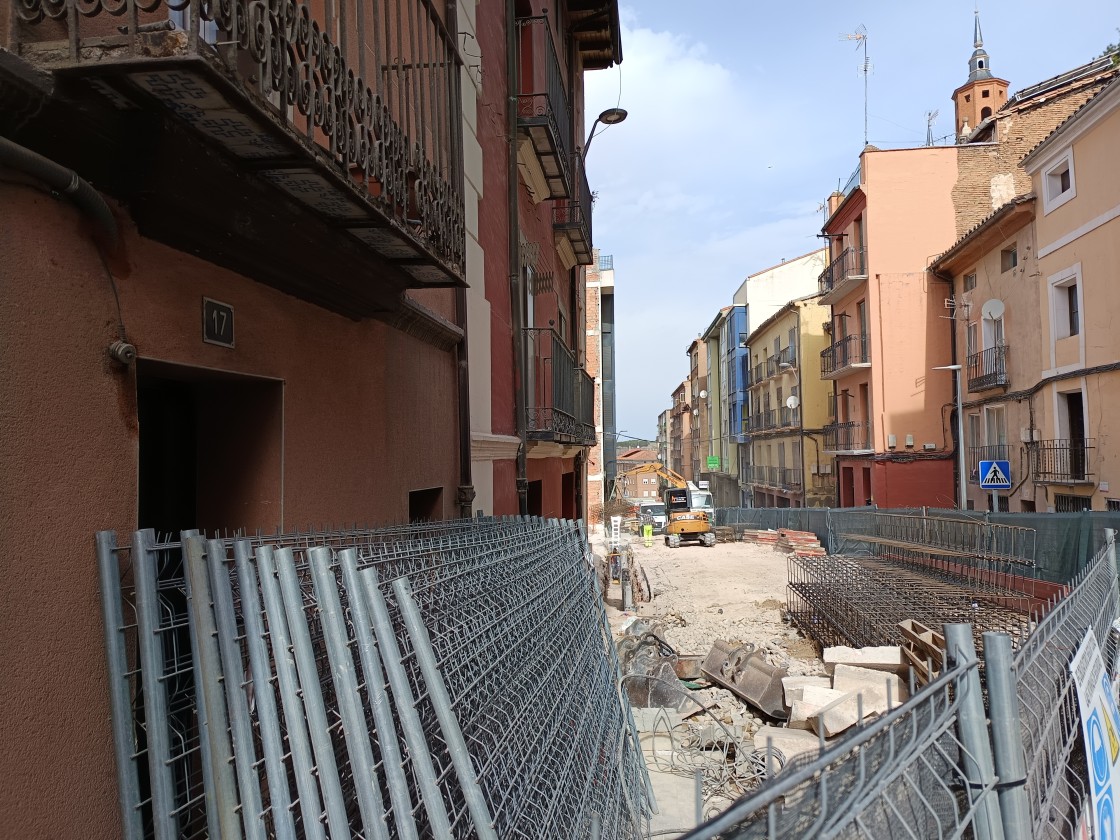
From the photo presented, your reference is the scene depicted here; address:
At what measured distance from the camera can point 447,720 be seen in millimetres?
1837

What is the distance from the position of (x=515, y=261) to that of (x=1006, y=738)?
7.21 meters

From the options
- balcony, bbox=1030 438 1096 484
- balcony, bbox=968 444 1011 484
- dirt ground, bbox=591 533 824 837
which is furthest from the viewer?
balcony, bbox=968 444 1011 484

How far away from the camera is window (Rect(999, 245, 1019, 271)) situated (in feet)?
65.7

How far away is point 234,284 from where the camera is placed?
314 cm

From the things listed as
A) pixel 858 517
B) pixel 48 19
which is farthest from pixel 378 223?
pixel 858 517

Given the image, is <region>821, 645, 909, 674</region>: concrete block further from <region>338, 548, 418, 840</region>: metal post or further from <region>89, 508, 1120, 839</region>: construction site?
<region>338, 548, 418, 840</region>: metal post

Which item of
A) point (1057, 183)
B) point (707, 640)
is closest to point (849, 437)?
point (1057, 183)

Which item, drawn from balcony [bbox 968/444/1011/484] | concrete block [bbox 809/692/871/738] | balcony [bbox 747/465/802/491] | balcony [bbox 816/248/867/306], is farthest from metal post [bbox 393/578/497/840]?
balcony [bbox 747/465/802/491]

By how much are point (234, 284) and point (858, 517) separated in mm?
20087

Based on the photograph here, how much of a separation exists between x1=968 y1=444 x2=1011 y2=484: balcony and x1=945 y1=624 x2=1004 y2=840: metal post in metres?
20.5

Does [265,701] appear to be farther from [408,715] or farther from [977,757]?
[977,757]

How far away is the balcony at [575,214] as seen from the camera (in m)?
12.0

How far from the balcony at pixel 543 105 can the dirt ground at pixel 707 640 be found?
19.5 ft

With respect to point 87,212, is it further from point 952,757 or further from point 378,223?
point 952,757
